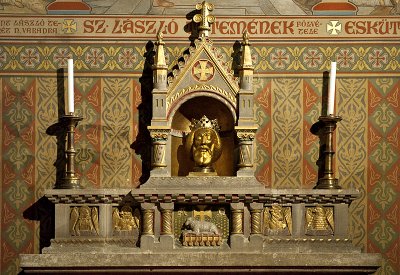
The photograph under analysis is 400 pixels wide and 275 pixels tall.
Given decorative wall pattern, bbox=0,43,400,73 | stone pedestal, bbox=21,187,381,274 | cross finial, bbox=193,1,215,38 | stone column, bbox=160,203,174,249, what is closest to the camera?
stone pedestal, bbox=21,187,381,274

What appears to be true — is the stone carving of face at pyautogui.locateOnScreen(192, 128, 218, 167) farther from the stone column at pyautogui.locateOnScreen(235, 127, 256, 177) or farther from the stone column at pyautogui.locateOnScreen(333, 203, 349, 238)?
the stone column at pyautogui.locateOnScreen(333, 203, 349, 238)

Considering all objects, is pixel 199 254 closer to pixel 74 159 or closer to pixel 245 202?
pixel 245 202

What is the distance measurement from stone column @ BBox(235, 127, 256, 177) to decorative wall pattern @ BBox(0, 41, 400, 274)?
0.50 metres

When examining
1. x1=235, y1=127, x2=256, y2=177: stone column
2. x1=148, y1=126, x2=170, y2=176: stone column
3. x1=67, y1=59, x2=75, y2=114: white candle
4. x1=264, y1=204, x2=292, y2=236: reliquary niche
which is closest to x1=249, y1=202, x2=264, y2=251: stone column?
x1=264, y1=204, x2=292, y2=236: reliquary niche

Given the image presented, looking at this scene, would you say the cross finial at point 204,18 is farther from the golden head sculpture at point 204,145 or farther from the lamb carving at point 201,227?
the lamb carving at point 201,227

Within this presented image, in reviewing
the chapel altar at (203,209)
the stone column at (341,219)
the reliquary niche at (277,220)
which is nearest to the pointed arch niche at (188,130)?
the chapel altar at (203,209)

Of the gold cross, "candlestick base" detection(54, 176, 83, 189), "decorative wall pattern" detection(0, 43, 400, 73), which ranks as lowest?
"candlestick base" detection(54, 176, 83, 189)

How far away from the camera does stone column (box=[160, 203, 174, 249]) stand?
12.1 metres

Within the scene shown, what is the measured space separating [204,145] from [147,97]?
3.14 ft

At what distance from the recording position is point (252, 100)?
1235 cm

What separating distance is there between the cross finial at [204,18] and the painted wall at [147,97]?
0.64ft

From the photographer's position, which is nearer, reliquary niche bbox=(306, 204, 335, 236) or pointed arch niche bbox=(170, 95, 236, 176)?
reliquary niche bbox=(306, 204, 335, 236)

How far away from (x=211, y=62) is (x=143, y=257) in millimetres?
2302

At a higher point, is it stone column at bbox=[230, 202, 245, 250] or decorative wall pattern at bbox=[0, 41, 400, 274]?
decorative wall pattern at bbox=[0, 41, 400, 274]
